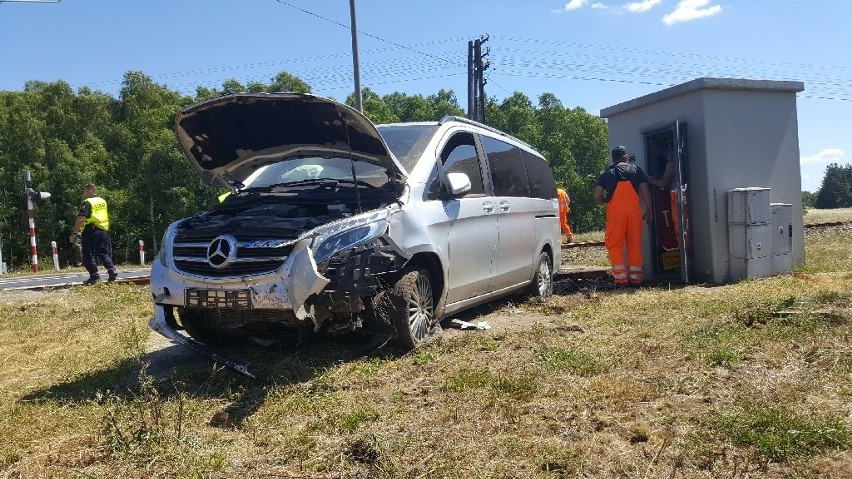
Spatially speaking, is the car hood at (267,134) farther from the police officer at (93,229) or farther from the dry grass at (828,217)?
the dry grass at (828,217)

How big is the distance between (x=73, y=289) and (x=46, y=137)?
1482 inches

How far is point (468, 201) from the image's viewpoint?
5.94 metres

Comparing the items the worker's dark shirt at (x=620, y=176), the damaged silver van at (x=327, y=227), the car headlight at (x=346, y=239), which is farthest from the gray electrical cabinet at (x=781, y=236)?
the car headlight at (x=346, y=239)

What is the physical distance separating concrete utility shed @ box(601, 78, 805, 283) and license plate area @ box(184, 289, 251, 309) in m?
6.69

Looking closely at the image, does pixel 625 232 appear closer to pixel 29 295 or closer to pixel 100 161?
pixel 29 295

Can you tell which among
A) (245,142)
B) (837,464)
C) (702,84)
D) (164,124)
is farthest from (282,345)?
(164,124)

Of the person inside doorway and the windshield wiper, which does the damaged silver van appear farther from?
the person inside doorway

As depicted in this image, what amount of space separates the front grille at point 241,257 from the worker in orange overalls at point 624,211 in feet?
18.3

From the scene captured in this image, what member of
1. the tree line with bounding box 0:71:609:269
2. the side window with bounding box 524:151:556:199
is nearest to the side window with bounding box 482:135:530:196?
the side window with bounding box 524:151:556:199

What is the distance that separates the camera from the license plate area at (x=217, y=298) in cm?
441

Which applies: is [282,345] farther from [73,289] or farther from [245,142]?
[73,289]

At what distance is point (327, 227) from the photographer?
4516 mm

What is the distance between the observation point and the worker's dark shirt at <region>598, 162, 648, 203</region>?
8938 mm

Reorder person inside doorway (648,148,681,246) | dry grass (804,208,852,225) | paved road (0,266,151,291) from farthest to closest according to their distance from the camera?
dry grass (804,208,852,225) < paved road (0,266,151,291) < person inside doorway (648,148,681,246)
